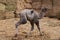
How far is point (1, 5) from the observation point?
38.5 feet

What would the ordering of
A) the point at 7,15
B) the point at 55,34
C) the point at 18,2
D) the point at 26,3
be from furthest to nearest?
the point at 26,3
the point at 18,2
the point at 7,15
the point at 55,34

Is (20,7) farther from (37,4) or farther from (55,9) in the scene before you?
(55,9)

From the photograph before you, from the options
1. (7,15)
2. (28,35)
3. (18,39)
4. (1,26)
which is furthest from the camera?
(7,15)

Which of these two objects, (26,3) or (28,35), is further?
(26,3)

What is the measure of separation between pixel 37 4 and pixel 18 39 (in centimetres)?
757

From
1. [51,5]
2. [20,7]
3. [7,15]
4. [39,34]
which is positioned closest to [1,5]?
[7,15]

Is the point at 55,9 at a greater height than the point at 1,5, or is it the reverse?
the point at 1,5

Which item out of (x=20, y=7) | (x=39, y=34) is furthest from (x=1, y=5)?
(x=39, y=34)

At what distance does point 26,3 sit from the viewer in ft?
44.9

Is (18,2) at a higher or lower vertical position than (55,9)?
higher

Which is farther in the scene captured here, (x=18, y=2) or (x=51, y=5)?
(x=51, y=5)

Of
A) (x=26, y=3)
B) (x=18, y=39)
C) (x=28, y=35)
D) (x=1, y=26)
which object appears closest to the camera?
(x=18, y=39)

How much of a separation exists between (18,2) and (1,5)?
1.38 metres

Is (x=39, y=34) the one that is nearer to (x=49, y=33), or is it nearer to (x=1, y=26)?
(x=49, y=33)
